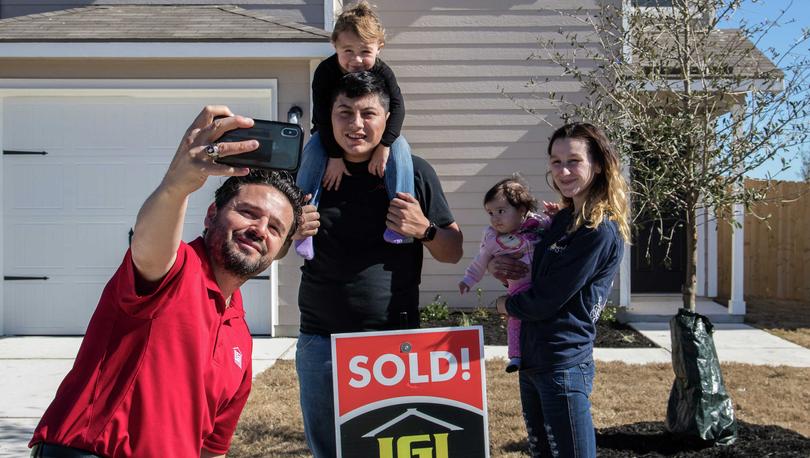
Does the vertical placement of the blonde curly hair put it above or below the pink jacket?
above

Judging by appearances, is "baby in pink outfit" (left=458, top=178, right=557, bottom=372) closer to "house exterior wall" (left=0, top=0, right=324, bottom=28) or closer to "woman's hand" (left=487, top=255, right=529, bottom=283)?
"woman's hand" (left=487, top=255, right=529, bottom=283)

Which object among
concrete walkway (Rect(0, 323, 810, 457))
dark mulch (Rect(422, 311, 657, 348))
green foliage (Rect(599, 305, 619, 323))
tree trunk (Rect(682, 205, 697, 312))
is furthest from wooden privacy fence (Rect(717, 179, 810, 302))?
tree trunk (Rect(682, 205, 697, 312))

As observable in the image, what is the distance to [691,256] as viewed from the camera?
4332 millimetres

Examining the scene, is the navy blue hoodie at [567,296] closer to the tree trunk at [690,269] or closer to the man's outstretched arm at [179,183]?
the man's outstretched arm at [179,183]

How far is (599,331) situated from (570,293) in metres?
5.50

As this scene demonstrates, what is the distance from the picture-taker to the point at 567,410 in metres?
2.60

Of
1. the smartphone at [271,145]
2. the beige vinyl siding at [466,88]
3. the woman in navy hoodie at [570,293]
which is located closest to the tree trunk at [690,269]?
the woman in navy hoodie at [570,293]

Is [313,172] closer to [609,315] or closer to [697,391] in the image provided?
[697,391]

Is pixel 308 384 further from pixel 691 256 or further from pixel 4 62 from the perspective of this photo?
pixel 4 62

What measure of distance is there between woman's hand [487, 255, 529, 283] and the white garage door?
4.86m

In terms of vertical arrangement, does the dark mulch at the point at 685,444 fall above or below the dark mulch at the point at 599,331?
below

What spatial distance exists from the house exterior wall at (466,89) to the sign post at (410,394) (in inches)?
236

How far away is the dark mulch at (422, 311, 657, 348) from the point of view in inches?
292

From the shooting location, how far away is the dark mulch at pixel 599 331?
743 cm
